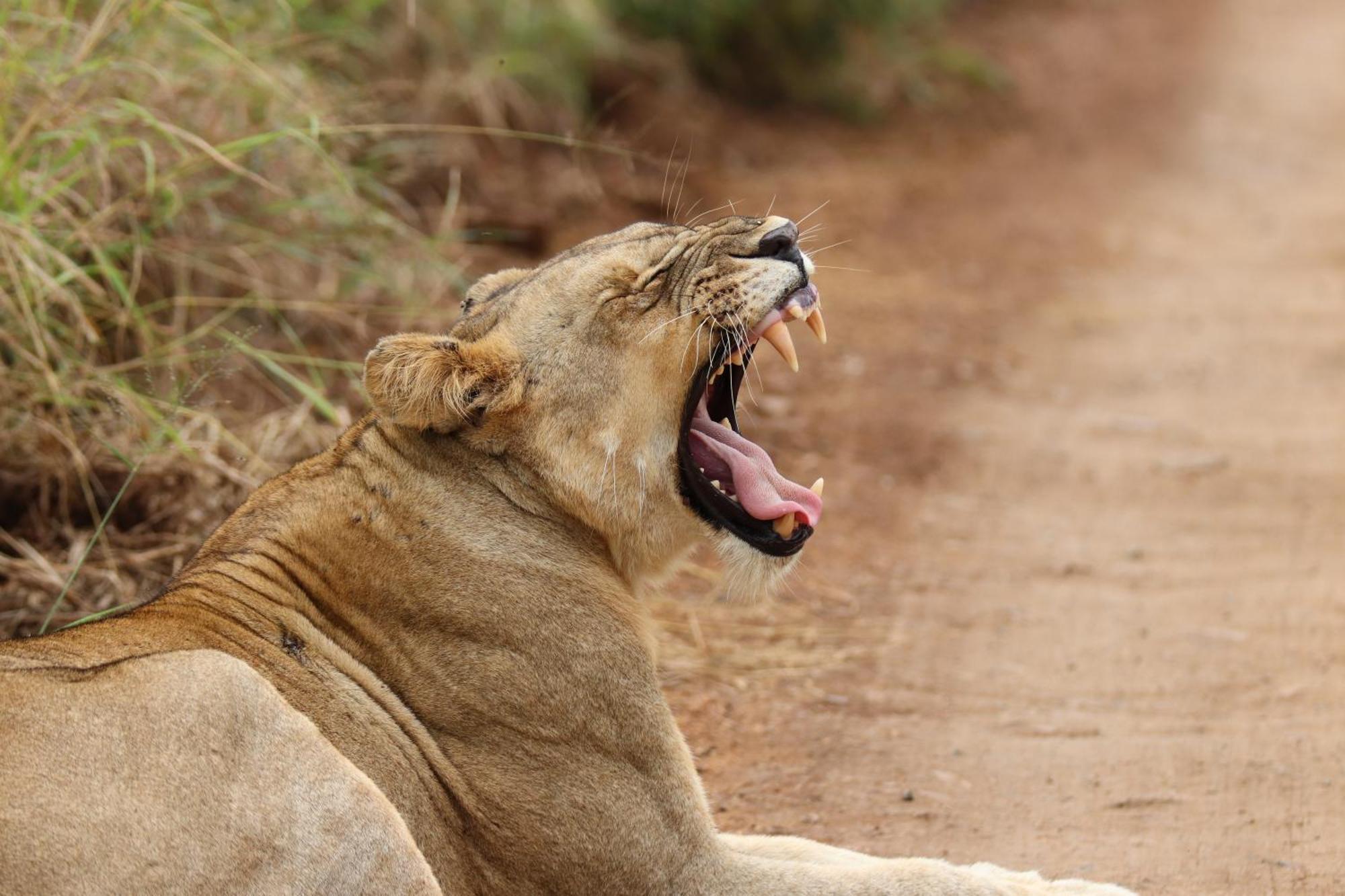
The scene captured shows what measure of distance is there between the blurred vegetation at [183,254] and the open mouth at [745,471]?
135cm

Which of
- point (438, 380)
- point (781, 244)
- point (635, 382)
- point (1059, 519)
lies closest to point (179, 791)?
point (438, 380)

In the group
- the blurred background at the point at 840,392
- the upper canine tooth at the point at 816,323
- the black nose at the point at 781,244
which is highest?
the black nose at the point at 781,244

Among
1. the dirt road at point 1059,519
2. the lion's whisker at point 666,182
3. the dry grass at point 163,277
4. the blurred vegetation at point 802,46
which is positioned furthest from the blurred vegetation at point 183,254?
the blurred vegetation at point 802,46

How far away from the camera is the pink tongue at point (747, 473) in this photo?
12.6 feet

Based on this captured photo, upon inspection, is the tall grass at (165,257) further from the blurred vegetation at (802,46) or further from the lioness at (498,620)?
the blurred vegetation at (802,46)

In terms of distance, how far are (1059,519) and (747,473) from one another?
3.10m

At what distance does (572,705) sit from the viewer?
346 cm

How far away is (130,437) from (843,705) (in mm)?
2512

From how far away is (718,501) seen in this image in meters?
3.79

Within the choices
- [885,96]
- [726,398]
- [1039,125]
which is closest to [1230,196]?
[1039,125]

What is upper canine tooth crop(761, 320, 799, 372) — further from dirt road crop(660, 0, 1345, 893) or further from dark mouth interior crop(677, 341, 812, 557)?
dirt road crop(660, 0, 1345, 893)

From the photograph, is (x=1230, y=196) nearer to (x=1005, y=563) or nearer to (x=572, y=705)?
(x=1005, y=563)

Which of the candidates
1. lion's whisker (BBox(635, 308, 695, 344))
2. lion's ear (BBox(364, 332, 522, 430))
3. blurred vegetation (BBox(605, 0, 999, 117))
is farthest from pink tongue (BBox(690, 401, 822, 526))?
blurred vegetation (BBox(605, 0, 999, 117))

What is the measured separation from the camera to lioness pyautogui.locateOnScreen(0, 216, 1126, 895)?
2.98 m
